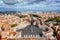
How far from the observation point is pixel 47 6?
161 inches

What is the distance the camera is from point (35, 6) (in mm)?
4094

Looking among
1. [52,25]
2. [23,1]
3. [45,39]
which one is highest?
[23,1]

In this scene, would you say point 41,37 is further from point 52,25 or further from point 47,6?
point 47,6

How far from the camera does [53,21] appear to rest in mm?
4051

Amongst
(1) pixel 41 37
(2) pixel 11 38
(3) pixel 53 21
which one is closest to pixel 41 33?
(1) pixel 41 37

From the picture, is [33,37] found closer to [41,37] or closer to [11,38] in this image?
[41,37]

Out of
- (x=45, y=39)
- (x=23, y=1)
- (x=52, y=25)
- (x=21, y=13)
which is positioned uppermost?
(x=23, y=1)

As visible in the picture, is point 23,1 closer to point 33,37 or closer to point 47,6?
point 47,6

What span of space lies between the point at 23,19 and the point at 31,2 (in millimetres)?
410

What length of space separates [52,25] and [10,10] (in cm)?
96

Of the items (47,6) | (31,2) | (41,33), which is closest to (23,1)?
(31,2)

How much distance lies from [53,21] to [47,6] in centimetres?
35

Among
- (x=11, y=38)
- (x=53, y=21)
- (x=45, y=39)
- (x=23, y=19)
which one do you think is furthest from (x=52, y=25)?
(x=11, y=38)

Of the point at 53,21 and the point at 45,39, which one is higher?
the point at 53,21
